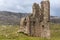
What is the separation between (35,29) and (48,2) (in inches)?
288

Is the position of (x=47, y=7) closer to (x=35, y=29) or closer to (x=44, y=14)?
(x=44, y=14)

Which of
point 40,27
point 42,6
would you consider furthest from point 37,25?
point 42,6

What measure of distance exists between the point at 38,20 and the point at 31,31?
3236 mm

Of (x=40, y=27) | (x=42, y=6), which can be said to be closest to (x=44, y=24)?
(x=40, y=27)

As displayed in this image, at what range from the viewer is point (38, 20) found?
52.5 meters

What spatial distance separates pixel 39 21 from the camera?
52531mm

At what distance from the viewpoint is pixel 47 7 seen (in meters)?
52.5

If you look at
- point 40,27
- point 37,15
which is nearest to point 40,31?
point 40,27

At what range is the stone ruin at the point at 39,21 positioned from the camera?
2032 inches

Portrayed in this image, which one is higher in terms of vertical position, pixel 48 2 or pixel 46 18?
pixel 48 2

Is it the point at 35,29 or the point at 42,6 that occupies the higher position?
the point at 42,6

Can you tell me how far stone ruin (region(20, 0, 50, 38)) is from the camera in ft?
169

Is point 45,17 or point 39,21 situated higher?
point 45,17

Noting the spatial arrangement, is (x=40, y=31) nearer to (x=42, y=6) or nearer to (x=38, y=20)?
(x=38, y=20)
